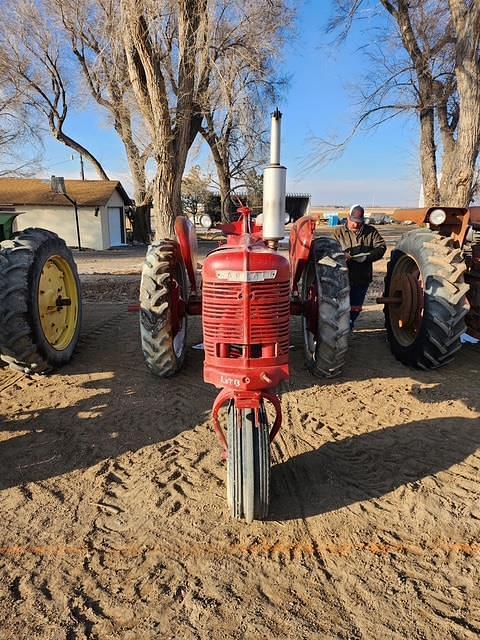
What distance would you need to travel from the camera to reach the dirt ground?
2039 mm

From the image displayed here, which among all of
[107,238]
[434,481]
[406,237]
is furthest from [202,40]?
[107,238]

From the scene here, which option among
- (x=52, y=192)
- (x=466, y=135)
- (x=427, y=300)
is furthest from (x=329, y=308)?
(x=52, y=192)

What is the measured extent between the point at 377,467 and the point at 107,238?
844 inches

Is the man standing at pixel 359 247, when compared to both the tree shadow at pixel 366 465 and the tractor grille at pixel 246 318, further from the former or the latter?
the tractor grille at pixel 246 318

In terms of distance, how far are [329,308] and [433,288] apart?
120 centimetres

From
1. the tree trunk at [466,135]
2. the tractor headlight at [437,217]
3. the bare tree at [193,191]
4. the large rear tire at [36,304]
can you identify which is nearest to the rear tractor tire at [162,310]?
the large rear tire at [36,304]

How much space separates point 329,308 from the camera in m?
3.78

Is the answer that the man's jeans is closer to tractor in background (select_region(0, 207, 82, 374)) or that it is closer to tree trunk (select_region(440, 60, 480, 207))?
tractor in background (select_region(0, 207, 82, 374))

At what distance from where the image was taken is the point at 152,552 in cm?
239

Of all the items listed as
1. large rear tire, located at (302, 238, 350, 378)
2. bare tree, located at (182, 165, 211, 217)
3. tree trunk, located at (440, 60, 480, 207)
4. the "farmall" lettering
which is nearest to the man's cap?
large rear tire, located at (302, 238, 350, 378)

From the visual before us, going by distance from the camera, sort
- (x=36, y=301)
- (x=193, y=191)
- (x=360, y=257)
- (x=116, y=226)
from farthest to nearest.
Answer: (x=193, y=191)
(x=116, y=226)
(x=360, y=257)
(x=36, y=301)

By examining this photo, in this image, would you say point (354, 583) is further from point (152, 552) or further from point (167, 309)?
point (167, 309)

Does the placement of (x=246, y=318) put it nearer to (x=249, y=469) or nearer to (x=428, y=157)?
(x=249, y=469)

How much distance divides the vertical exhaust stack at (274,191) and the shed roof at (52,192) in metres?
20.9
